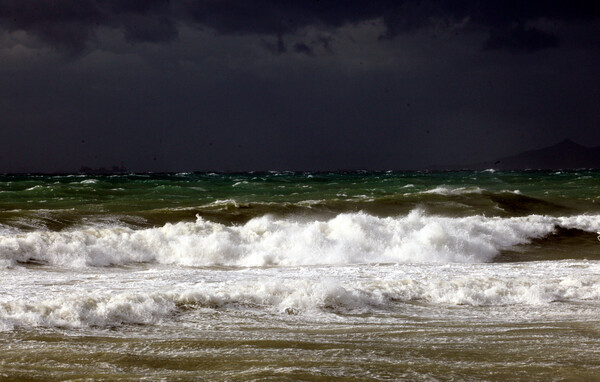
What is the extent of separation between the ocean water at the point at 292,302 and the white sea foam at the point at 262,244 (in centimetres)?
5

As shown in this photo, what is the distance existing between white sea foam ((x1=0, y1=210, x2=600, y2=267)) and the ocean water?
5 centimetres

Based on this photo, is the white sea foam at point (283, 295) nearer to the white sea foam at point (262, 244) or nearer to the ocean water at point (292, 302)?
the ocean water at point (292, 302)

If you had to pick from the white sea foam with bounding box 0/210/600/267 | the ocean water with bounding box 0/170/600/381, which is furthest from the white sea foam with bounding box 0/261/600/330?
the white sea foam with bounding box 0/210/600/267

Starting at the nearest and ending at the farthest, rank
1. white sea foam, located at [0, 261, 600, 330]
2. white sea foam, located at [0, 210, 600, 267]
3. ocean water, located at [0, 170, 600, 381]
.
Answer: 1. ocean water, located at [0, 170, 600, 381]
2. white sea foam, located at [0, 261, 600, 330]
3. white sea foam, located at [0, 210, 600, 267]

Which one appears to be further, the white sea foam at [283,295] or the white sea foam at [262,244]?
the white sea foam at [262,244]

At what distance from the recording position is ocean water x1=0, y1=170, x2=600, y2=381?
240 inches

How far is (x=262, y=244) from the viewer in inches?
617

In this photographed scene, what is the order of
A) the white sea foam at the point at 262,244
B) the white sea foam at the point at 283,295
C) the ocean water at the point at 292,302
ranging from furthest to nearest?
1. the white sea foam at the point at 262,244
2. the white sea foam at the point at 283,295
3. the ocean water at the point at 292,302

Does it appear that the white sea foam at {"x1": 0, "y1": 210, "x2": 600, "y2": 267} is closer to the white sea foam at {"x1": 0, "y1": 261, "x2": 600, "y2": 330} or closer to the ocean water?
the ocean water

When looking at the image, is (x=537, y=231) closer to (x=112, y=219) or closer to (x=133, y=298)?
(x=112, y=219)

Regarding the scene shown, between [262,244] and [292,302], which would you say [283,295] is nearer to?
[292,302]

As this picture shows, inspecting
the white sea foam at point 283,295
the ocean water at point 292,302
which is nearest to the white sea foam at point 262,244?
the ocean water at point 292,302

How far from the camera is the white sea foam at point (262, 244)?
44.5 ft

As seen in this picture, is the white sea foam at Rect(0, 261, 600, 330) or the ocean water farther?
the white sea foam at Rect(0, 261, 600, 330)
